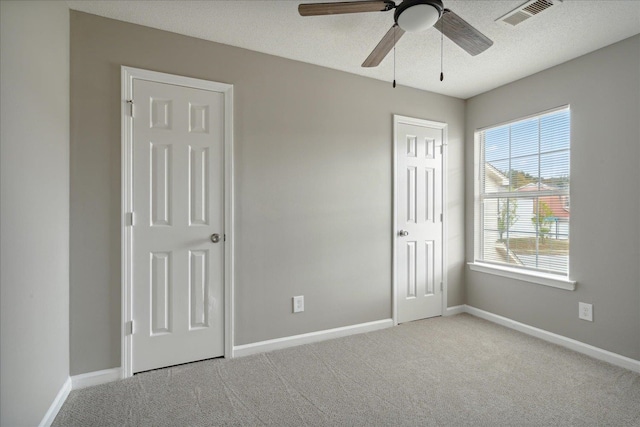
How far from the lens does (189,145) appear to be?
94.8 inches

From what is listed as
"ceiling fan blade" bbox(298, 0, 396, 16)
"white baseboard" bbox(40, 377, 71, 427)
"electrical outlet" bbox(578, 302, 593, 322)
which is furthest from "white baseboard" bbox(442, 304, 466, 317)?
"white baseboard" bbox(40, 377, 71, 427)

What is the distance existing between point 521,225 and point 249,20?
10.0ft

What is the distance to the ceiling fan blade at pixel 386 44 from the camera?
5.85 feet

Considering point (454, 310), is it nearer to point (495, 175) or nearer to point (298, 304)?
point (495, 175)

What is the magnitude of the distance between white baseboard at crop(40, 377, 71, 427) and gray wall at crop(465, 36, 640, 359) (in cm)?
370

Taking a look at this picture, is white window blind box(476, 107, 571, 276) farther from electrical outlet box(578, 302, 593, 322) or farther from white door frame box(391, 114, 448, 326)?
white door frame box(391, 114, 448, 326)

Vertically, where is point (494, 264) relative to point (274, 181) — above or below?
below

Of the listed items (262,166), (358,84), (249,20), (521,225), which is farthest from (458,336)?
(249,20)

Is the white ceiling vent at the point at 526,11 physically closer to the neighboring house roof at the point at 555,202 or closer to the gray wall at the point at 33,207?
the neighboring house roof at the point at 555,202

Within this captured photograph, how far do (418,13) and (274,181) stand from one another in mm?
1597

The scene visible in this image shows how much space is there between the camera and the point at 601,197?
254 cm

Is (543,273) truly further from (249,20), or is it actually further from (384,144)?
(249,20)

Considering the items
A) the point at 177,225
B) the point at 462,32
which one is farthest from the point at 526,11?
the point at 177,225

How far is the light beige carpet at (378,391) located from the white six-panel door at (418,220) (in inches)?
27.6
